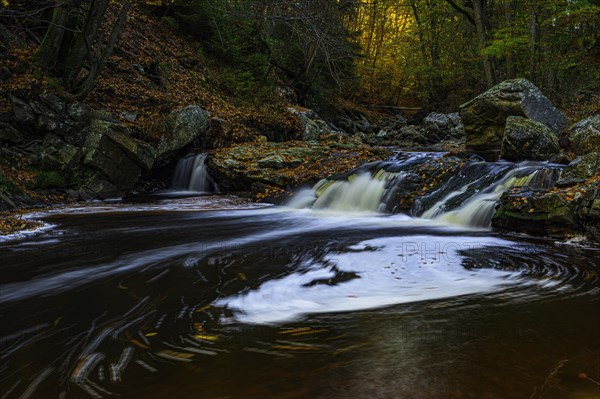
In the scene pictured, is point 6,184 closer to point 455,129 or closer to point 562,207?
point 562,207

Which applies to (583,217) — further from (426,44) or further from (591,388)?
(426,44)

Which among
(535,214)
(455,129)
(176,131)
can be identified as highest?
(455,129)

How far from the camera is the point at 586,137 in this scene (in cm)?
841

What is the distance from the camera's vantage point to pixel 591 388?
5.71 ft

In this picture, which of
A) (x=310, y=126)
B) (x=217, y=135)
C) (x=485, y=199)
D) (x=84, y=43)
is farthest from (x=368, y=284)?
(x=310, y=126)

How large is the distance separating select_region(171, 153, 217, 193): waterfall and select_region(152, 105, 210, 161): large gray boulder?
72 cm

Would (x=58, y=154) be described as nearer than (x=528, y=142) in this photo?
No

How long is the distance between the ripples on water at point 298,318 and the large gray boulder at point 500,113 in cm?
663

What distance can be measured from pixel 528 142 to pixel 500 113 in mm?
2131

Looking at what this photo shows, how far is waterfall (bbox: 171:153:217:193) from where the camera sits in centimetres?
1226

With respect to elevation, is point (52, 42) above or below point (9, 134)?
above

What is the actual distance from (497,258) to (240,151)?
897 cm

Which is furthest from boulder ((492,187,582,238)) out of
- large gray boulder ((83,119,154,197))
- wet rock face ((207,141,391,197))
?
large gray boulder ((83,119,154,197))

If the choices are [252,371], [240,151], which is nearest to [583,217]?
[252,371]
